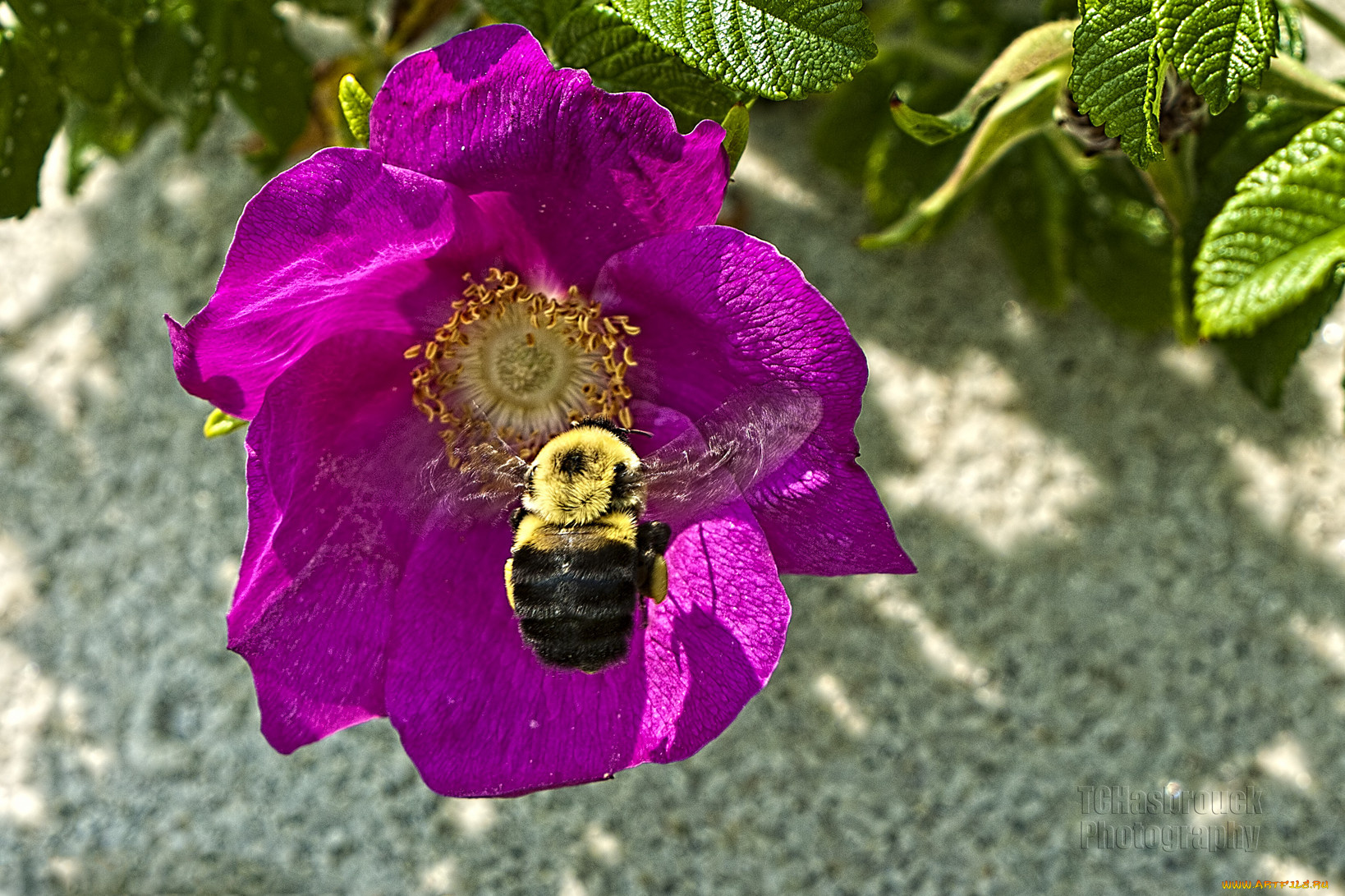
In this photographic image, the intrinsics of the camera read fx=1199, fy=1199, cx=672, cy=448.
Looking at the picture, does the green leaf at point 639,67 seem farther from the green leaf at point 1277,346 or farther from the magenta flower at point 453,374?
the green leaf at point 1277,346

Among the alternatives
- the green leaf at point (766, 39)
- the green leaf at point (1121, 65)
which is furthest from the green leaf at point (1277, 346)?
the green leaf at point (766, 39)

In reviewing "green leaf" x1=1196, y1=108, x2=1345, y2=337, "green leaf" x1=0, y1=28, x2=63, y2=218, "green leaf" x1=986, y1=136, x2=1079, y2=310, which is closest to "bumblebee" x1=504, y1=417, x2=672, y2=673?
"green leaf" x1=1196, y1=108, x2=1345, y2=337

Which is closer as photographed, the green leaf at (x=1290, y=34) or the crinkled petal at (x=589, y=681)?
→ the crinkled petal at (x=589, y=681)

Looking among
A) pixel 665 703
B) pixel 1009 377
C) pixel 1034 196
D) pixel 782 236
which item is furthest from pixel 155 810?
pixel 1034 196

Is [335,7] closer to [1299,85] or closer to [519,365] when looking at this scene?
[519,365]

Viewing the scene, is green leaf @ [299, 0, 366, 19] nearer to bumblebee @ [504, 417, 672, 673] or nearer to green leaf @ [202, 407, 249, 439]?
green leaf @ [202, 407, 249, 439]

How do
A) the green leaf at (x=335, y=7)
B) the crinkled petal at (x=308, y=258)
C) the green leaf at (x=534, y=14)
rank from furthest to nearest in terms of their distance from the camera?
1. the green leaf at (x=335, y=7)
2. the green leaf at (x=534, y=14)
3. the crinkled petal at (x=308, y=258)
